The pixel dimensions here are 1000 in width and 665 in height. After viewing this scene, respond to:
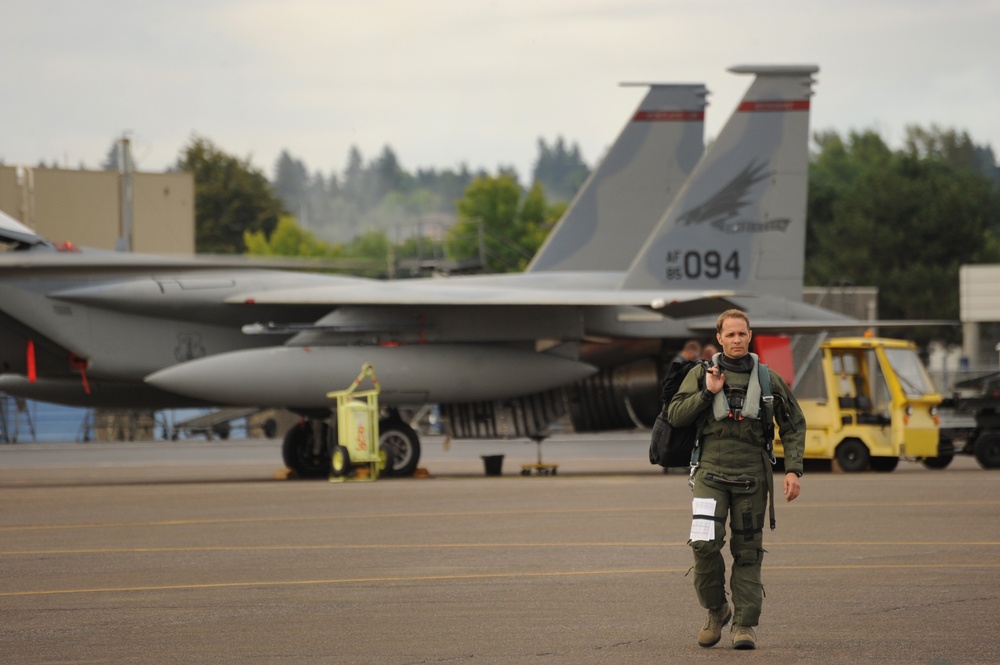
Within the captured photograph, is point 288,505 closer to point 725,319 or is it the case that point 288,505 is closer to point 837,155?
point 725,319

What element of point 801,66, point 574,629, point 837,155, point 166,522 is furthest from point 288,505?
point 837,155

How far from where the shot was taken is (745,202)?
23281 mm

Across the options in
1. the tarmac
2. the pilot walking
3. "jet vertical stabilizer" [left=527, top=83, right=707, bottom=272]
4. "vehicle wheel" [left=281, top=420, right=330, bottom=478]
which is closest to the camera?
the tarmac

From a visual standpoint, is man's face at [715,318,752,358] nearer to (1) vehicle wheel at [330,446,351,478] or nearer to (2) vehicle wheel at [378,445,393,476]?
(1) vehicle wheel at [330,446,351,478]

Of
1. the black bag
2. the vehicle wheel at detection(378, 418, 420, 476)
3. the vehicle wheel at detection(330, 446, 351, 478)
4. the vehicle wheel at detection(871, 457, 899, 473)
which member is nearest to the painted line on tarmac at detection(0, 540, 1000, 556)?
the black bag

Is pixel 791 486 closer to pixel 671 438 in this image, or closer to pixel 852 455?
pixel 671 438

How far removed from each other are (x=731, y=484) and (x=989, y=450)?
52.1 ft

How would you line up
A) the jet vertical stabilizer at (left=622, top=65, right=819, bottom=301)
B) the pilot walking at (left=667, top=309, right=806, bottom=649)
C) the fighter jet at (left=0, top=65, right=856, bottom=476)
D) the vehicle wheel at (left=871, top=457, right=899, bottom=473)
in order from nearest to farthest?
1. the pilot walking at (left=667, top=309, right=806, bottom=649)
2. the fighter jet at (left=0, top=65, right=856, bottom=476)
3. the vehicle wheel at (left=871, top=457, right=899, bottom=473)
4. the jet vertical stabilizer at (left=622, top=65, right=819, bottom=301)

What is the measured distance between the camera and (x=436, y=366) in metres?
21.2

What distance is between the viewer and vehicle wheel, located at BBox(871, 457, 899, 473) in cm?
2084

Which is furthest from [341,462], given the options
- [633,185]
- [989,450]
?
[989,450]

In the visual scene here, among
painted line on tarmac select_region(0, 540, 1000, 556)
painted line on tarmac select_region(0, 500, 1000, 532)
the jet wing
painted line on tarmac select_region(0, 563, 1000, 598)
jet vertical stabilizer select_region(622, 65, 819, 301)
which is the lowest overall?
painted line on tarmac select_region(0, 500, 1000, 532)

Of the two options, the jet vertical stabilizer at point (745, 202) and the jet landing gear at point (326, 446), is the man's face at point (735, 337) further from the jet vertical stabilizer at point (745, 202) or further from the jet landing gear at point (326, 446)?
the jet vertical stabilizer at point (745, 202)

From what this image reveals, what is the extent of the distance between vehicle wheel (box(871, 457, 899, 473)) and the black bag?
46.9 ft
